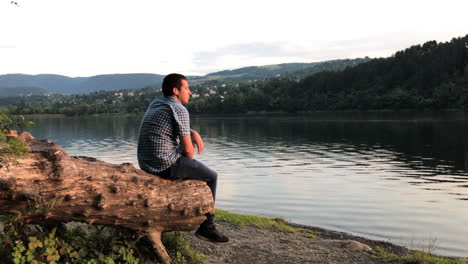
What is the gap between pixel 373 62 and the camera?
181 metres

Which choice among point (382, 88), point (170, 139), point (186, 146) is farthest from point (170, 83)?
point (382, 88)

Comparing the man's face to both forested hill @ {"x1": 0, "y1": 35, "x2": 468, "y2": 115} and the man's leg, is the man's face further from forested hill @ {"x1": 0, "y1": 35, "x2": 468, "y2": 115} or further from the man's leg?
forested hill @ {"x1": 0, "y1": 35, "x2": 468, "y2": 115}

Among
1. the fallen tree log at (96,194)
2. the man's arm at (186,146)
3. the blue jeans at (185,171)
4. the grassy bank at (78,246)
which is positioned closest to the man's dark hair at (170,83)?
the man's arm at (186,146)

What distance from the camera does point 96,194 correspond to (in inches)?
200

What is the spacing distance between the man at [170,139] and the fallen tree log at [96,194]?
7.7 inches

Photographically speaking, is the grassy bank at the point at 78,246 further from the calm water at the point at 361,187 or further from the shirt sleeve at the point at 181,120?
the calm water at the point at 361,187

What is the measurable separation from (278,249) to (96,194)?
561 centimetres

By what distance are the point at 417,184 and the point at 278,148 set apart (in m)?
24.3

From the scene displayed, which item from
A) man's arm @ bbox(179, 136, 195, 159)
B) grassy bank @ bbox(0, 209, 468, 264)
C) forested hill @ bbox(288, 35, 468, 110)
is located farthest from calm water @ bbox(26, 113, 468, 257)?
forested hill @ bbox(288, 35, 468, 110)

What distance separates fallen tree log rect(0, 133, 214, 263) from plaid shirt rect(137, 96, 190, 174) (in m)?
0.26

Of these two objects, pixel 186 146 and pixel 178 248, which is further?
pixel 178 248

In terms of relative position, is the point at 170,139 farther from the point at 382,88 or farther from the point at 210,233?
the point at 382,88

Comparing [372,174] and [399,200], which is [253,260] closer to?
[399,200]

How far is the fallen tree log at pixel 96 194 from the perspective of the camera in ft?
15.9
